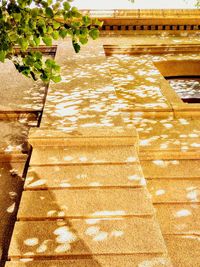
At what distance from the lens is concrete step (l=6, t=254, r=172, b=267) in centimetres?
321

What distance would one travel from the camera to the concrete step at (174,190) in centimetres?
479

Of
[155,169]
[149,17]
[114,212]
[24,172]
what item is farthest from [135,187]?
[149,17]

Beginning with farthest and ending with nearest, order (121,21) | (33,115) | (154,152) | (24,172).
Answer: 1. (121,21)
2. (33,115)
3. (154,152)
4. (24,172)

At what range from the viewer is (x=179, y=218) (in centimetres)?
454

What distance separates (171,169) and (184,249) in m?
1.46

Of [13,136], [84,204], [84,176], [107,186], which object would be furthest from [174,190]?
[13,136]

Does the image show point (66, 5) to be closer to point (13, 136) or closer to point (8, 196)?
point (8, 196)

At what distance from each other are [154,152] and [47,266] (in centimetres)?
291

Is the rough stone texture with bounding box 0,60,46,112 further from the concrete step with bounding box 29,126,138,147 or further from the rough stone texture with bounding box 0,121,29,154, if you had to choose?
the concrete step with bounding box 29,126,138,147

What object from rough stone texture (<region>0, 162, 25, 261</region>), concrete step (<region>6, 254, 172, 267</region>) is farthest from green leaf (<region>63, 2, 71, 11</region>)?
rough stone texture (<region>0, 162, 25, 261</region>)

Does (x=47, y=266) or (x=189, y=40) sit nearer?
(x=47, y=266)

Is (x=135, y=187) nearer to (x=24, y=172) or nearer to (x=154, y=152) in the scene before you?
(x=154, y=152)

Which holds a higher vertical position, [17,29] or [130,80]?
[17,29]

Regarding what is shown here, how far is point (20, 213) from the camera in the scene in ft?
12.3
